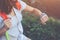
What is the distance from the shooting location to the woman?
3.17 feet

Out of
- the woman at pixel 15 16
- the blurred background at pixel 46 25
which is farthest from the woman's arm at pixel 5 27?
the blurred background at pixel 46 25

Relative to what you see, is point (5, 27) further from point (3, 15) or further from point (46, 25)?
point (46, 25)

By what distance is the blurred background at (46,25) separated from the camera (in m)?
1.06

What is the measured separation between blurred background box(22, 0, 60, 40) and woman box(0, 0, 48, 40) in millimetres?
24

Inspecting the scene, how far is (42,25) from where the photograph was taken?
1.08 m

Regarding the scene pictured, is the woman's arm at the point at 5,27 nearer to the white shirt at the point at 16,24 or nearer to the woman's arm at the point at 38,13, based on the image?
the white shirt at the point at 16,24

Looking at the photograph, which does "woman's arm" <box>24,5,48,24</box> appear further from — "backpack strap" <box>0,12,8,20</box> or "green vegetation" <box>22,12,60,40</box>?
"backpack strap" <box>0,12,8,20</box>

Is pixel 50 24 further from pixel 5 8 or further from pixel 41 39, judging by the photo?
pixel 5 8

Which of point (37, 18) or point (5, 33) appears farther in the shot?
point (37, 18)

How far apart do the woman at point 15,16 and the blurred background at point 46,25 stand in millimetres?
24

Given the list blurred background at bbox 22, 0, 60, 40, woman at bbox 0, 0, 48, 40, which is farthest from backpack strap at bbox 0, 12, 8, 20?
blurred background at bbox 22, 0, 60, 40

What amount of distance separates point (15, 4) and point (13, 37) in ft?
0.57

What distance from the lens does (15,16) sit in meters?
1.01

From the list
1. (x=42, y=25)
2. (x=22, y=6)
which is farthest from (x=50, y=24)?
(x=22, y=6)
